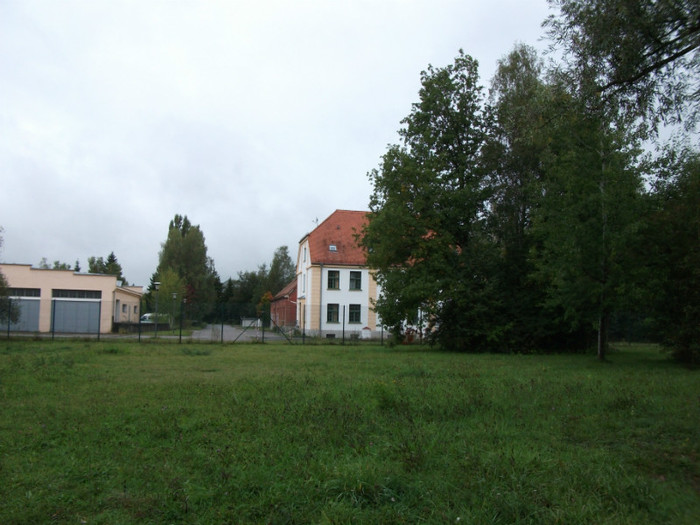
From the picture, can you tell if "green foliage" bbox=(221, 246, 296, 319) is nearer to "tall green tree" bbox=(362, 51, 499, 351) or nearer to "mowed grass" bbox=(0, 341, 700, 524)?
"tall green tree" bbox=(362, 51, 499, 351)

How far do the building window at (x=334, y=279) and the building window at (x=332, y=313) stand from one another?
143 centimetres

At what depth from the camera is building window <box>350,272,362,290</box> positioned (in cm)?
4241

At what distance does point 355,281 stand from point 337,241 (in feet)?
12.5

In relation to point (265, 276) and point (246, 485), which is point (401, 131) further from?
point (265, 276)

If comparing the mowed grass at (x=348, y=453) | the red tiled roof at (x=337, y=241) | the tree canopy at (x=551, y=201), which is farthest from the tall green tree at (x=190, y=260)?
the mowed grass at (x=348, y=453)

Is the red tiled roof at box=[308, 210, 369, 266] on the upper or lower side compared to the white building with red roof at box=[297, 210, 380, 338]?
upper

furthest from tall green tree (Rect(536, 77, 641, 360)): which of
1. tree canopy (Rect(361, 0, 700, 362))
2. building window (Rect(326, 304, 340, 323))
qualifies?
building window (Rect(326, 304, 340, 323))

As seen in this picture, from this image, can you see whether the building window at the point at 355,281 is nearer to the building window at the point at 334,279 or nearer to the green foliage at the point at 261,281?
the building window at the point at 334,279

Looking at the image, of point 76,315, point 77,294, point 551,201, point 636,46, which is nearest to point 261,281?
point 77,294

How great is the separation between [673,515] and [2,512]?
17.4 ft

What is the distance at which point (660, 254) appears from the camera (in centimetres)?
1720

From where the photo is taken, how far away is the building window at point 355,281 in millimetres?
42406

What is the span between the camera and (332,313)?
41688 millimetres

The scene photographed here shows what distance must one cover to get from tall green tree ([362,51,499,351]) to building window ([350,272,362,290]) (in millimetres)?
15489
